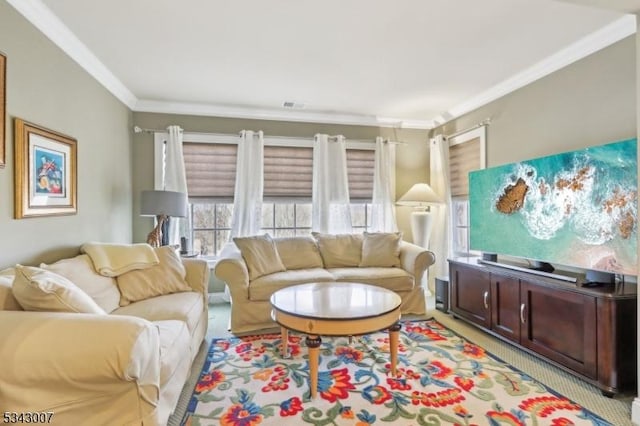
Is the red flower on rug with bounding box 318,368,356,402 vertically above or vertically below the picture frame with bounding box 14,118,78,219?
below

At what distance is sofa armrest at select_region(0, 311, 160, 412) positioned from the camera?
122cm

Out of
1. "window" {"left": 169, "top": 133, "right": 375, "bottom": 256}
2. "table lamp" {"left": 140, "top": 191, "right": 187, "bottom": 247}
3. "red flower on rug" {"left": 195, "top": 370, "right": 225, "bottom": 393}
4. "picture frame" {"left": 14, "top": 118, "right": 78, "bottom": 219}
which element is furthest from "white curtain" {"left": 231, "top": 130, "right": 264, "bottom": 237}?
"red flower on rug" {"left": 195, "top": 370, "right": 225, "bottom": 393}

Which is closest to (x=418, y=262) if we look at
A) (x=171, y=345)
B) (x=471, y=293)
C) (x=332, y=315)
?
(x=471, y=293)

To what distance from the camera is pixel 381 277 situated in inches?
138

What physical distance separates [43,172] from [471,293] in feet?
12.3

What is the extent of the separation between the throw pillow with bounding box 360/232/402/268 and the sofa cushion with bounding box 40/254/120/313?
8.34 ft

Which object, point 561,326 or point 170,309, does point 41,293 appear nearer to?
point 170,309

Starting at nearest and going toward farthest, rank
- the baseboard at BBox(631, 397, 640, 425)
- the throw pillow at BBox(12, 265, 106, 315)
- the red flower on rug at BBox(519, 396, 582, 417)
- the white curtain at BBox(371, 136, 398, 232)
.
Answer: the throw pillow at BBox(12, 265, 106, 315) → the baseboard at BBox(631, 397, 640, 425) → the red flower on rug at BBox(519, 396, 582, 417) → the white curtain at BBox(371, 136, 398, 232)

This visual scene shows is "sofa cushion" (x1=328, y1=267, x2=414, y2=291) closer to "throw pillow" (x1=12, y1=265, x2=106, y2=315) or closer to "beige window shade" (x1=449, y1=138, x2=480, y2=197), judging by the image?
"beige window shade" (x1=449, y1=138, x2=480, y2=197)

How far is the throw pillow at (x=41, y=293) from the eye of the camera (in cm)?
147

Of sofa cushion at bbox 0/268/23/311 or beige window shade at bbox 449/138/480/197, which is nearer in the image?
sofa cushion at bbox 0/268/23/311

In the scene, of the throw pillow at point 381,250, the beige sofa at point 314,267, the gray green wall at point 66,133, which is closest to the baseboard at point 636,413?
the beige sofa at point 314,267

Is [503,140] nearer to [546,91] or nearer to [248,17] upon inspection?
[546,91]

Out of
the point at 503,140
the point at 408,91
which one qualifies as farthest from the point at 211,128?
the point at 503,140
